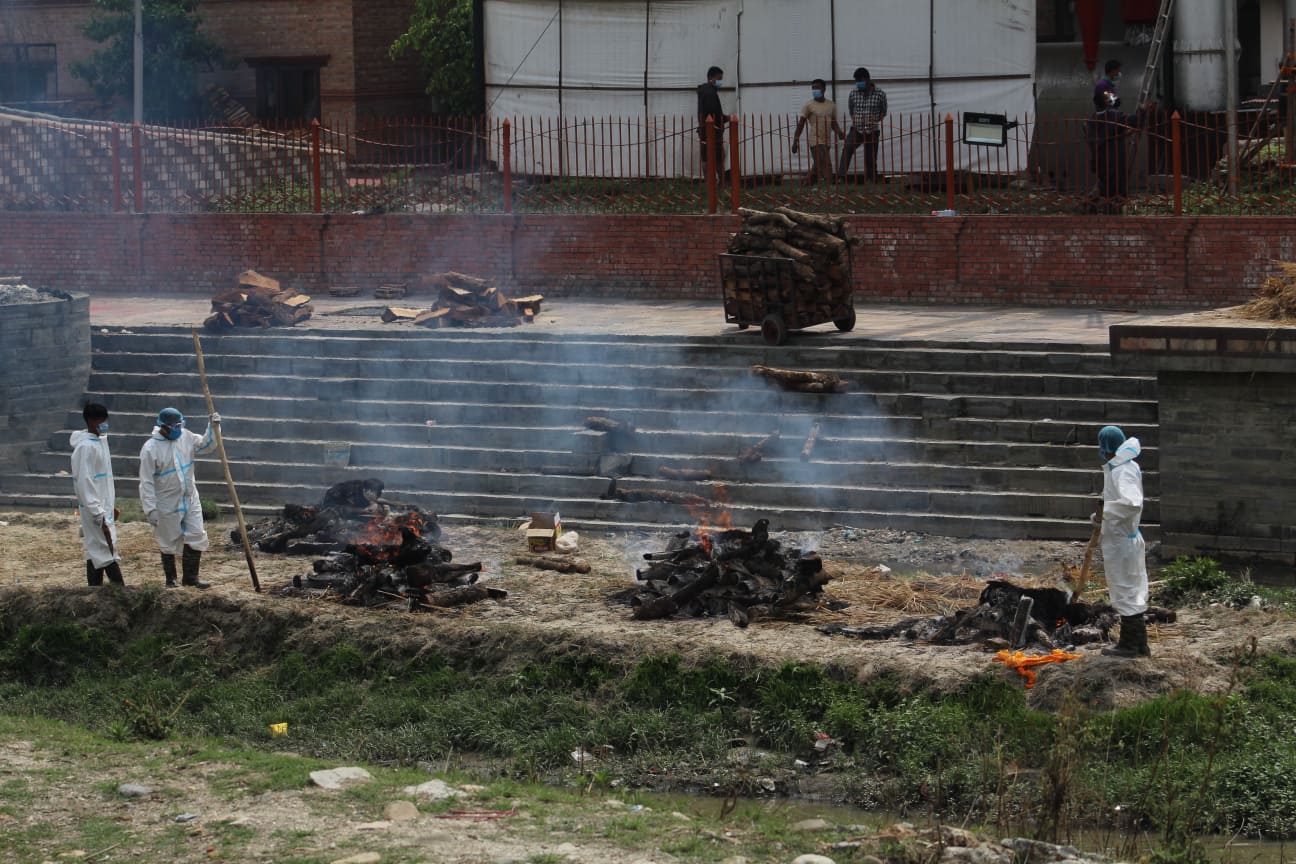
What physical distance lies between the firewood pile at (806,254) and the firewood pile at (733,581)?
4823 millimetres

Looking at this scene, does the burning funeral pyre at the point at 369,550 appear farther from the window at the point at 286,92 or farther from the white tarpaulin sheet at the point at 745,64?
the window at the point at 286,92

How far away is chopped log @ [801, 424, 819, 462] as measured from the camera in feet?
50.8

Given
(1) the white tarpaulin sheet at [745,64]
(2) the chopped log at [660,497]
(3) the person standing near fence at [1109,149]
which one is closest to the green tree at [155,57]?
(1) the white tarpaulin sheet at [745,64]

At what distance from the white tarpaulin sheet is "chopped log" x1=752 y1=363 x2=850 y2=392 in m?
8.02

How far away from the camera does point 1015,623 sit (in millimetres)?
11031

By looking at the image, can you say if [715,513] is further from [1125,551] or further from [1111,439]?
[1125,551]

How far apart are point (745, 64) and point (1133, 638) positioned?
16.8m

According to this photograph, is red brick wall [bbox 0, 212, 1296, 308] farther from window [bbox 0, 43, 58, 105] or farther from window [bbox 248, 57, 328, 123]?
window [bbox 0, 43, 58, 105]

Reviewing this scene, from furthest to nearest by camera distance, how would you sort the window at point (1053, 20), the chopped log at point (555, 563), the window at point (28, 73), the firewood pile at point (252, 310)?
1. the window at point (28, 73)
2. the window at point (1053, 20)
3. the firewood pile at point (252, 310)
4. the chopped log at point (555, 563)

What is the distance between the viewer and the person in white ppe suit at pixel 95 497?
12.9m

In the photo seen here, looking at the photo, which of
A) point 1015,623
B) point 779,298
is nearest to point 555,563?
point 1015,623

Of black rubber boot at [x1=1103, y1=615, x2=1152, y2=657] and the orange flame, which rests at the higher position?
the orange flame

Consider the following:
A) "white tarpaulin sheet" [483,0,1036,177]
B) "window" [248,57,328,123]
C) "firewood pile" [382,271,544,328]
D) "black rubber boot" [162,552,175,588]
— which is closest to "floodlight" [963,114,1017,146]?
"white tarpaulin sheet" [483,0,1036,177]

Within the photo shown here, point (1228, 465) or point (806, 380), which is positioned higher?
point (806, 380)
